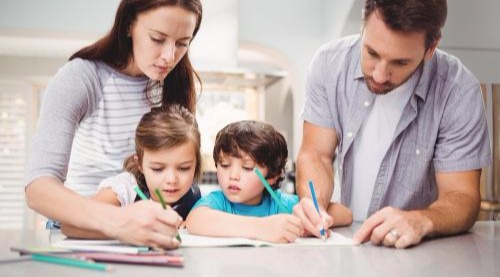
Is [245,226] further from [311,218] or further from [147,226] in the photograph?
[147,226]

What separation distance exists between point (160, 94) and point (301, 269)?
78cm

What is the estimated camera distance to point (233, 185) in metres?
1.33

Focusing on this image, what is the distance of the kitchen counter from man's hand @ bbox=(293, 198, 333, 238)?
0.30ft

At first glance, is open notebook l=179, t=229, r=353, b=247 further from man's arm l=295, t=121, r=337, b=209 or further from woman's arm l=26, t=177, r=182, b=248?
man's arm l=295, t=121, r=337, b=209

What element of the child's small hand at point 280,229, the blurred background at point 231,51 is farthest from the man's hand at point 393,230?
the blurred background at point 231,51

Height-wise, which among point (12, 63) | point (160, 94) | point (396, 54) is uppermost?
point (396, 54)

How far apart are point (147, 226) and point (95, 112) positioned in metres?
0.51

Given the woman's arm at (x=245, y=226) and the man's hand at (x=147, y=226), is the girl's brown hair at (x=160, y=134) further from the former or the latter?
the man's hand at (x=147, y=226)

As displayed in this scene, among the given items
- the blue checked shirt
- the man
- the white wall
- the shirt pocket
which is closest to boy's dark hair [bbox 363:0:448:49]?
the man

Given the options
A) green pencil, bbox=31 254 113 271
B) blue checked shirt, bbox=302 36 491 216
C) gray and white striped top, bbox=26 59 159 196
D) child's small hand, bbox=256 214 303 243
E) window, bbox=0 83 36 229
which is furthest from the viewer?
window, bbox=0 83 36 229

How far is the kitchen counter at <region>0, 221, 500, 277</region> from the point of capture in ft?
2.73

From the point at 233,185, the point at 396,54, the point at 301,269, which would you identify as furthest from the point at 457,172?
the point at 301,269

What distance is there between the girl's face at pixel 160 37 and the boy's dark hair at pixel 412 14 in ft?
1.51

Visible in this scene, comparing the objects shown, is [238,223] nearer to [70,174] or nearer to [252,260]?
[252,260]
